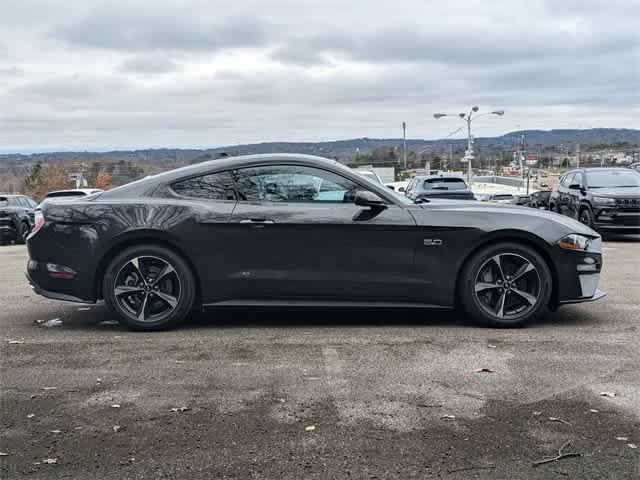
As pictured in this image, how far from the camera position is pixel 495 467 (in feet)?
9.87

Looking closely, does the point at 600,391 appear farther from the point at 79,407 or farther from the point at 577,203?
the point at 577,203

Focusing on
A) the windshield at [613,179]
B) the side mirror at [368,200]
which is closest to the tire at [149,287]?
the side mirror at [368,200]

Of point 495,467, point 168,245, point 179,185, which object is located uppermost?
point 179,185

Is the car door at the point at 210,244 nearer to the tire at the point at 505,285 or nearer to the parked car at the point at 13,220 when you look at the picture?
the tire at the point at 505,285

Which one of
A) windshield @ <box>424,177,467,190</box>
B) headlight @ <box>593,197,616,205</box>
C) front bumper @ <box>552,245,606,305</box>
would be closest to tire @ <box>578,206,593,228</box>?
headlight @ <box>593,197,616,205</box>

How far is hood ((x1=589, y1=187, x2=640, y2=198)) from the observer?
14180mm

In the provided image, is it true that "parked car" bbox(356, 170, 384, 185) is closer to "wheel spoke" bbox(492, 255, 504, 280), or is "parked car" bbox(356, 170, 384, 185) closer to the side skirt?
the side skirt

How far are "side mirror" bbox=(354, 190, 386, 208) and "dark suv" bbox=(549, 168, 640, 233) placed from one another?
33.1 feet

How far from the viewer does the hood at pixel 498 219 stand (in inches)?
Result: 221

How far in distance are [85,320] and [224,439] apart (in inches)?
128

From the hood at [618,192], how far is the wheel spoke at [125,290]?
1144 centimetres

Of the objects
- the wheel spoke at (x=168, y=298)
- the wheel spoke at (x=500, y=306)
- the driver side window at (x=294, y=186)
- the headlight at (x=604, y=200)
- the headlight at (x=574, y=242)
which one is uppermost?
the driver side window at (x=294, y=186)

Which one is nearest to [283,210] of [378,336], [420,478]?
[378,336]

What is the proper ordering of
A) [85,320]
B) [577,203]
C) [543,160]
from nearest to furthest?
[85,320], [577,203], [543,160]
